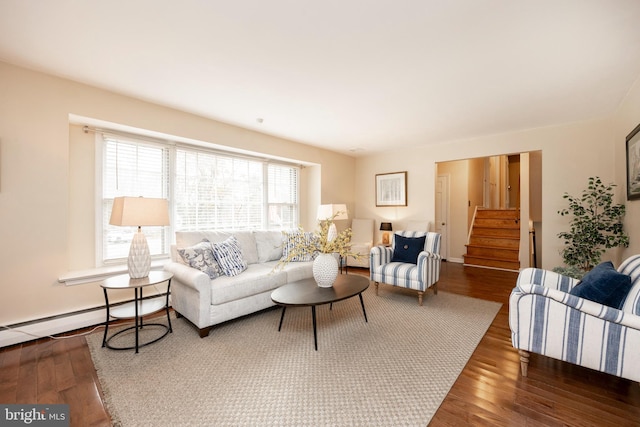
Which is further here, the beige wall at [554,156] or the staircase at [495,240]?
the staircase at [495,240]

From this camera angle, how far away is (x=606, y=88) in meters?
2.81

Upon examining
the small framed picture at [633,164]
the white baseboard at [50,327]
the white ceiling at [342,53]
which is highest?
the white ceiling at [342,53]

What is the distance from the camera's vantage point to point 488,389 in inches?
71.2

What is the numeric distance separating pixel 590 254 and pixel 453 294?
5.68 ft

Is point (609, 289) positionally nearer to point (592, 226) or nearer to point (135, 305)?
point (592, 226)

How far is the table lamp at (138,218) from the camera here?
242cm

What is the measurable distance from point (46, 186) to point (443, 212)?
6.79m

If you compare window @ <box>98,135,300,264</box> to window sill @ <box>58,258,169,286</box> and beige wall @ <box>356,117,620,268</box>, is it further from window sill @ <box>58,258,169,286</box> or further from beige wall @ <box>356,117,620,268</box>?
beige wall @ <box>356,117,620,268</box>

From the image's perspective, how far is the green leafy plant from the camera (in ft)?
10.6

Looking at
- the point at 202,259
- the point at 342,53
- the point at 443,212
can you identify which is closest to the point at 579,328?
the point at 342,53

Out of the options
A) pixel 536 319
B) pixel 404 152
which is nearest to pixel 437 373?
pixel 536 319

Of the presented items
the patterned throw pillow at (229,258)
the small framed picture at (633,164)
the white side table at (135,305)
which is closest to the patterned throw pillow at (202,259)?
the patterned throw pillow at (229,258)

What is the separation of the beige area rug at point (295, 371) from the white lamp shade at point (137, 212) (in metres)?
1.12

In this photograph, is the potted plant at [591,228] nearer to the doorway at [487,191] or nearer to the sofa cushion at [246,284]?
the doorway at [487,191]
